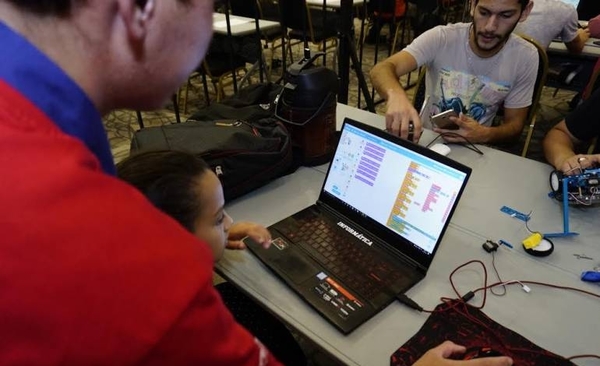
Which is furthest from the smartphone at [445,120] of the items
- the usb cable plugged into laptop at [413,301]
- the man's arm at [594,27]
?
the man's arm at [594,27]

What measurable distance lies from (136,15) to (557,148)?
4.63 ft

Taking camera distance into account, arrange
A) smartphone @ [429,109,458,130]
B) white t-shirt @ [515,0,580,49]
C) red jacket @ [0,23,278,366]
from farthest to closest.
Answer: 1. white t-shirt @ [515,0,580,49]
2. smartphone @ [429,109,458,130]
3. red jacket @ [0,23,278,366]

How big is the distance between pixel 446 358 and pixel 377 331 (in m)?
0.13

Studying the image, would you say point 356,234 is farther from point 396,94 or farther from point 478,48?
point 478,48

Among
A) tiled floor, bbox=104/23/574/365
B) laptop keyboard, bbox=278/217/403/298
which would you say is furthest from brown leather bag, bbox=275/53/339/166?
tiled floor, bbox=104/23/574/365

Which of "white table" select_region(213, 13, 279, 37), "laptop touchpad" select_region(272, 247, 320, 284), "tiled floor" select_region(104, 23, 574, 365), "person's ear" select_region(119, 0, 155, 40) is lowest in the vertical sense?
"tiled floor" select_region(104, 23, 574, 365)

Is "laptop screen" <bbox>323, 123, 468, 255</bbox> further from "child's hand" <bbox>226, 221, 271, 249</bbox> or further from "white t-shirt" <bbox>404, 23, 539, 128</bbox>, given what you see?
"white t-shirt" <bbox>404, 23, 539, 128</bbox>

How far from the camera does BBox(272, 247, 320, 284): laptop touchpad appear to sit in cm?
92

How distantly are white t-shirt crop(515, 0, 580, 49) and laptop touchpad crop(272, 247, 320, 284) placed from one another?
7.51 ft

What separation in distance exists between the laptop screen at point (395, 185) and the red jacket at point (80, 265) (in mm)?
663

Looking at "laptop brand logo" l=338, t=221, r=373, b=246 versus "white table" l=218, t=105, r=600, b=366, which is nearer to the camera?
"white table" l=218, t=105, r=600, b=366

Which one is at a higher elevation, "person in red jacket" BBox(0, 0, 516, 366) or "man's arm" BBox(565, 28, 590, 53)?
"person in red jacket" BBox(0, 0, 516, 366)

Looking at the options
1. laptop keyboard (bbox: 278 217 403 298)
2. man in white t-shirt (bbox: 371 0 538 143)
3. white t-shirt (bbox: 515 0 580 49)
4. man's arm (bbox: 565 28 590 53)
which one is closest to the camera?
laptop keyboard (bbox: 278 217 403 298)

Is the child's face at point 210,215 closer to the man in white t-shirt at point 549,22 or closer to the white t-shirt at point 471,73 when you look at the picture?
the white t-shirt at point 471,73
